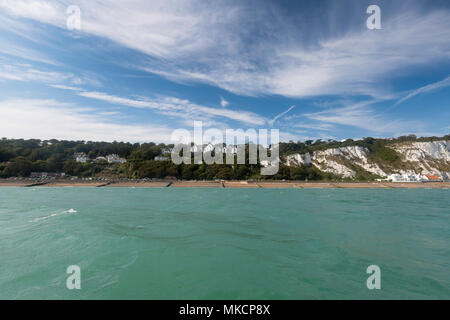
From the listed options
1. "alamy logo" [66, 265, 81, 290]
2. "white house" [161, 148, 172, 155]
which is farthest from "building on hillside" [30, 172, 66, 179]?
"alamy logo" [66, 265, 81, 290]

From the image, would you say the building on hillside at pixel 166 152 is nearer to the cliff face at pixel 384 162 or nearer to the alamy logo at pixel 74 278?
the cliff face at pixel 384 162

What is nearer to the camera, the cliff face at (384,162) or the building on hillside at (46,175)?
the building on hillside at (46,175)

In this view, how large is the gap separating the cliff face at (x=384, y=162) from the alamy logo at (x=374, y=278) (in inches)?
3194

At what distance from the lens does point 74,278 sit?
700cm

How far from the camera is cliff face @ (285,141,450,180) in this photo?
79438 mm

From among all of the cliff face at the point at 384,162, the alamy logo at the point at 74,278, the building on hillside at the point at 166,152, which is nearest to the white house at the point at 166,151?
the building on hillside at the point at 166,152

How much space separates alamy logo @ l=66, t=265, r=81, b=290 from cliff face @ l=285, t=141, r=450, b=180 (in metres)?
87.4

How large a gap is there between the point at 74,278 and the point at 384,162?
10343cm

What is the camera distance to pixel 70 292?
6387 millimetres

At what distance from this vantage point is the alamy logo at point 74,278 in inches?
263

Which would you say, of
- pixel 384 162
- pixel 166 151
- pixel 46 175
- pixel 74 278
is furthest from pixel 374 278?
pixel 166 151
